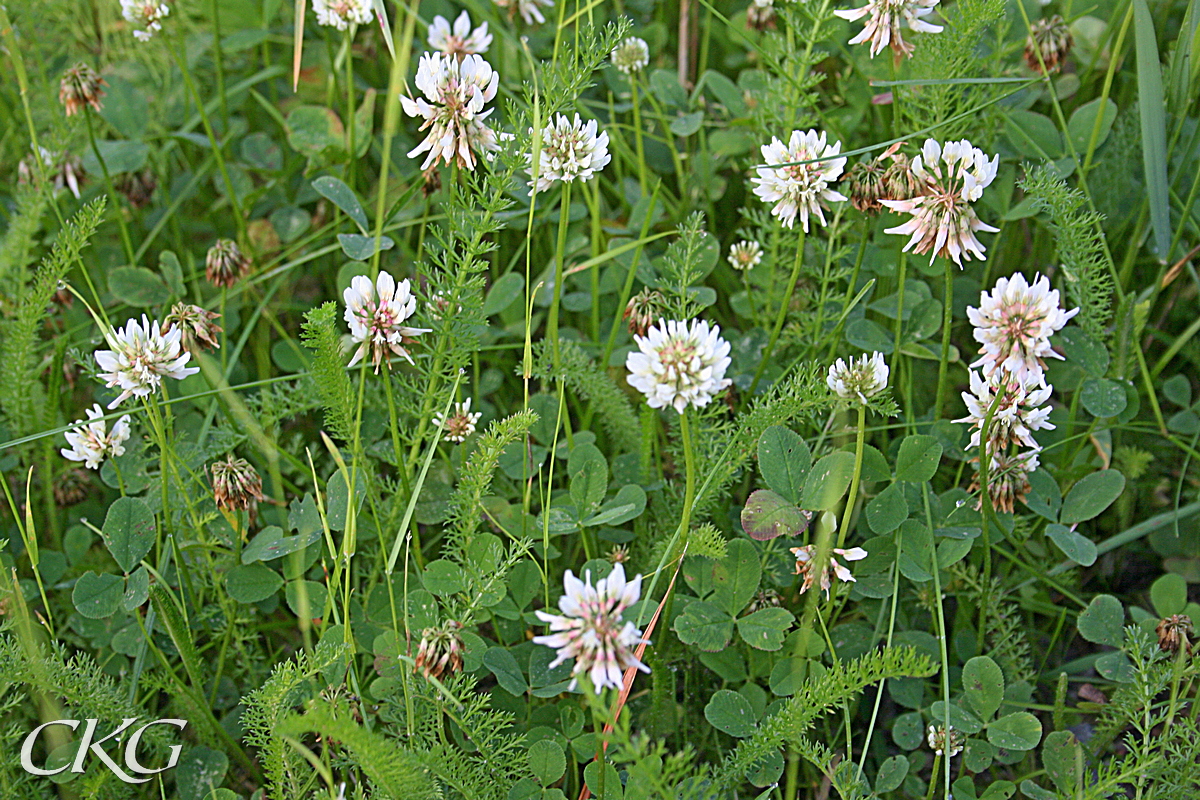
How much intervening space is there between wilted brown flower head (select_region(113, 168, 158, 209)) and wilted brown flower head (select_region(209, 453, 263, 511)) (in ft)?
3.55

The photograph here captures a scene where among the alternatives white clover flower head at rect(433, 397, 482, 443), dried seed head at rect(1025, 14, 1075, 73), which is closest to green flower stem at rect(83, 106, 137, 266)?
white clover flower head at rect(433, 397, 482, 443)

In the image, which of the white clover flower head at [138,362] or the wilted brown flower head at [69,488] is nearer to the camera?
the white clover flower head at [138,362]

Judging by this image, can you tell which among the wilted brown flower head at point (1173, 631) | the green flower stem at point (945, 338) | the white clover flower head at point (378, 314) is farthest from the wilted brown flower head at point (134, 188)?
the wilted brown flower head at point (1173, 631)

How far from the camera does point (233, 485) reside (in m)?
1.63

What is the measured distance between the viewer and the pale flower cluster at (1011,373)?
145 cm

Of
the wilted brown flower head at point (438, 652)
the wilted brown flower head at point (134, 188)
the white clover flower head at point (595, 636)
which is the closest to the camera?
the white clover flower head at point (595, 636)

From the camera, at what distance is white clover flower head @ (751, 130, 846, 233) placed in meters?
1.70

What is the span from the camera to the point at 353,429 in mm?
1667

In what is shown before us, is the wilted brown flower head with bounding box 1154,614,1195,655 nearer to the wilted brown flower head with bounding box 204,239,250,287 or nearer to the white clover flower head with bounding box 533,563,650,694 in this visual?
the white clover flower head with bounding box 533,563,650,694

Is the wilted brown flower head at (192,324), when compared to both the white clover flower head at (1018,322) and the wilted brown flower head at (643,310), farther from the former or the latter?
the white clover flower head at (1018,322)

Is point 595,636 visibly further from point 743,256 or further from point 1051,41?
point 1051,41

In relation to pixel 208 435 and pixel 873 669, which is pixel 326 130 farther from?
pixel 873 669

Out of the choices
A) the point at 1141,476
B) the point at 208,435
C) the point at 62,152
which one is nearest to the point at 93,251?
the point at 62,152

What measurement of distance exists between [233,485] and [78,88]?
1.06 metres
